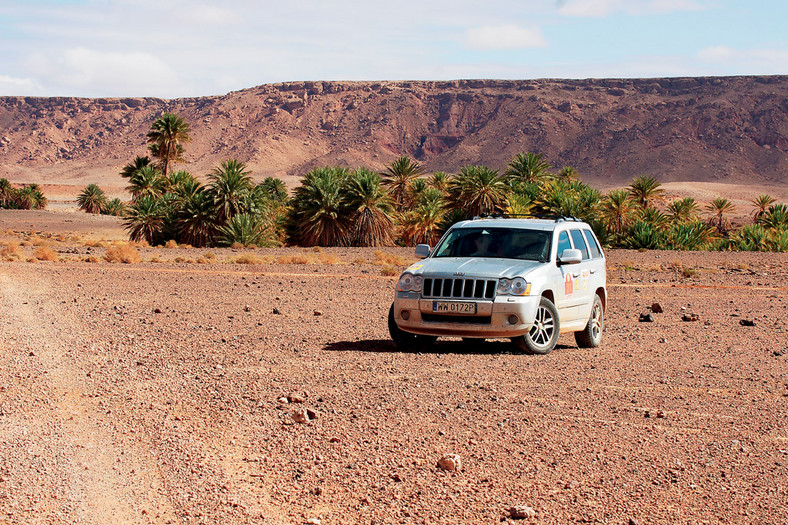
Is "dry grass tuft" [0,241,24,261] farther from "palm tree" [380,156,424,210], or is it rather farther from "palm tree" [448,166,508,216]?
"palm tree" [380,156,424,210]

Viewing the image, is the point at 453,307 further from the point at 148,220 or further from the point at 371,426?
the point at 148,220

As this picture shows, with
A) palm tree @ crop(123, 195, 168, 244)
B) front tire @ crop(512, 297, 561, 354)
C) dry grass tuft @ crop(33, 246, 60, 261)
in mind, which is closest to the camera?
front tire @ crop(512, 297, 561, 354)

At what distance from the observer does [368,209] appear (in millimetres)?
39312

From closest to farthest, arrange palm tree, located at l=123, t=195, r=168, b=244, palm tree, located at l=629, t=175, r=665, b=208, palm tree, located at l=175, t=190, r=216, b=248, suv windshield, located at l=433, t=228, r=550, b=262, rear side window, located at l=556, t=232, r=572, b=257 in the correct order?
1. suv windshield, located at l=433, t=228, r=550, b=262
2. rear side window, located at l=556, t=232, r=572, b=257
3. palm tree, located at l=175, t=190, r=216, b=248
4. palm tree, located at l=123, t=195, r=168, b=244
5. palm tree, located at l=629, t=175, r=665, b=208

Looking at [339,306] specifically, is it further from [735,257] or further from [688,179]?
[688,179]

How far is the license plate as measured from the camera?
1057cm

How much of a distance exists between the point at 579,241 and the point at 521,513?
7.53m

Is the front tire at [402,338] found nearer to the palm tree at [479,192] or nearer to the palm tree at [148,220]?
the palm tree at [479,192]

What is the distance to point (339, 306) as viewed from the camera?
57.1 ft

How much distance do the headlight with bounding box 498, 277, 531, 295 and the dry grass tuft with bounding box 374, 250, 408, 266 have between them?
20.8 meters

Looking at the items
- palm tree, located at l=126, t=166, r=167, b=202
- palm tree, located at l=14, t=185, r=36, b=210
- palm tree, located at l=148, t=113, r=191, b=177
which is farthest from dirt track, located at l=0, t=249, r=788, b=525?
palm tree, located at l=14, t=185, r=36, b=210

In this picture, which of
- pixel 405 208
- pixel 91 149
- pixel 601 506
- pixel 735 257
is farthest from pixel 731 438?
pixel 91 149

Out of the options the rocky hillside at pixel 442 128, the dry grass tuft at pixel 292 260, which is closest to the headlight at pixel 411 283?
the dry grass tuft at pixel 292 260

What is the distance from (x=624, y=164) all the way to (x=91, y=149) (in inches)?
4101
